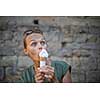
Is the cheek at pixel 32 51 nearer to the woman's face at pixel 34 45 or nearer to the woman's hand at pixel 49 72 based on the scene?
the woman's face at pixel 34 45

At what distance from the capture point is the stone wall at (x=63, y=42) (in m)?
1.70

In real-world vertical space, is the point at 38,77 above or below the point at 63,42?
below

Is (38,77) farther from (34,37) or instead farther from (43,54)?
(34,37)

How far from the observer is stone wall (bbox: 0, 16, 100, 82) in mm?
1701

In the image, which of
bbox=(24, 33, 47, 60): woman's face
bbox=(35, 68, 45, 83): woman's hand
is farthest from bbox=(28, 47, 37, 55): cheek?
bbox=(35, 68, 45, 83): woman's hand

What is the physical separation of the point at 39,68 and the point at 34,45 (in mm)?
226

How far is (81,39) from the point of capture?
1.71m

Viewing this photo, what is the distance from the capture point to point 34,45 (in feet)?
5.65

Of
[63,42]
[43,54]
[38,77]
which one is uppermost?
[63,42]

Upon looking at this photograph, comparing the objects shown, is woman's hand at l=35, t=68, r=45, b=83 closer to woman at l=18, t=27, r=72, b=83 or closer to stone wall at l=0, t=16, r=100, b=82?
woman at l=18, t=27, r=72, b=83

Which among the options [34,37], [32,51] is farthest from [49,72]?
[34,37]

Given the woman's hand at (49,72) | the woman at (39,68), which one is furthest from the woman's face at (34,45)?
the woman's hand at (49,72)
